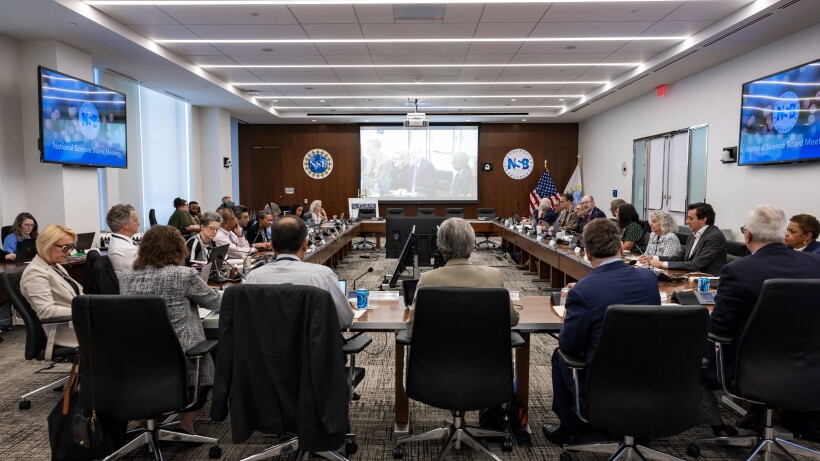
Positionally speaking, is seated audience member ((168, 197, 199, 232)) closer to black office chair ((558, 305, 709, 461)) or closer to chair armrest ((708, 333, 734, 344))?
black office chair ((558, 305, 709, 461))

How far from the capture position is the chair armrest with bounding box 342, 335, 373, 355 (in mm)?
2299

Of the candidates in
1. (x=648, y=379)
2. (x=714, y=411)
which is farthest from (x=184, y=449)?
(x=714, y=411)

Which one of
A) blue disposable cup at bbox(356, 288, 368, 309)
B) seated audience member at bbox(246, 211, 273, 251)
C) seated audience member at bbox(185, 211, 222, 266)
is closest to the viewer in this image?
blue disposable cup at bbox(356, 288, 368, 309)

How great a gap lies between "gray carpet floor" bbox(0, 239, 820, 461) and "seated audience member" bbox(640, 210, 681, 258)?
4.82ft

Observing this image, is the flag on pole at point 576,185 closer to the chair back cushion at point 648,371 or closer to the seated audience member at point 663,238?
the seated audience member at point 663,238

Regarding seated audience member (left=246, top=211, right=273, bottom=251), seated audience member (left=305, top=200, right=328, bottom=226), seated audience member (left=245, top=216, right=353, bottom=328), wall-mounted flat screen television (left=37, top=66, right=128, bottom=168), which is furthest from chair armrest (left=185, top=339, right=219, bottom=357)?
seated audience member (left=305, top=200, right=328, bottom=226)

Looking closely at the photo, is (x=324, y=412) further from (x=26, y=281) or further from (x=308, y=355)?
(x=26, y=281)

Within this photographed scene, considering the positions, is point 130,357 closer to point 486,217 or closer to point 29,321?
point 29,321

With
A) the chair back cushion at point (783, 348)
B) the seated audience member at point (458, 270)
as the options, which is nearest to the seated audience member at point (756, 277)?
the chair back cushion at point (783, 348)

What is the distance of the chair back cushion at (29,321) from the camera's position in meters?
2.95

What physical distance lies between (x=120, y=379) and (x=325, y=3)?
425cm

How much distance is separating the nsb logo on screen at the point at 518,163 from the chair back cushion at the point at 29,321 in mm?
12649

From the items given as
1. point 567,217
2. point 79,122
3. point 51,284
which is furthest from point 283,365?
point 567,217

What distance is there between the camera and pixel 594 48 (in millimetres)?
6949
